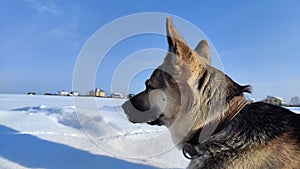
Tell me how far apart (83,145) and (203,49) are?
2485 mm

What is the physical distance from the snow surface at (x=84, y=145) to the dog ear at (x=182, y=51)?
152cm

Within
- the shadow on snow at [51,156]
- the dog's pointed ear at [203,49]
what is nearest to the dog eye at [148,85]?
the dog's pointed ear at [203,49]

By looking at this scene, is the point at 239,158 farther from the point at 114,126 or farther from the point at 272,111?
the point at 114,126

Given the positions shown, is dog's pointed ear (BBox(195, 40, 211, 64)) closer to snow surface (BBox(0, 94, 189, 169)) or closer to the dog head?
the dog head

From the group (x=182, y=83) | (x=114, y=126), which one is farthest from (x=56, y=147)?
(x=182, y=83)

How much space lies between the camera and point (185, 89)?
99.2 inches

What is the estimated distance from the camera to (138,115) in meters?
3.01

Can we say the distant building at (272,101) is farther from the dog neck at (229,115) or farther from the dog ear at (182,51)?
the dog ear at (182,51)

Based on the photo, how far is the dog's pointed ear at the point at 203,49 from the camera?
3.19m

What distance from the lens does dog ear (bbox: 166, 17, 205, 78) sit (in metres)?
2.33

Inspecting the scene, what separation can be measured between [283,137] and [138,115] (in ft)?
5.32

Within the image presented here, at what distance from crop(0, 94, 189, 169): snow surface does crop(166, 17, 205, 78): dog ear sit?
163cm

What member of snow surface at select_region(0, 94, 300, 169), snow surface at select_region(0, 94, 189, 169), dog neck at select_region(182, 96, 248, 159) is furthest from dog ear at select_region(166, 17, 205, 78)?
snow surface at select_region(0, 94, 189, 169)

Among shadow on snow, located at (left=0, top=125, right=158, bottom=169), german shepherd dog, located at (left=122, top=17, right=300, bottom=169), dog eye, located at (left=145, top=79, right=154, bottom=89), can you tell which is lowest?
shadow on snow, located at (left=0, top=125, right=158, bottom=169)
